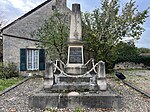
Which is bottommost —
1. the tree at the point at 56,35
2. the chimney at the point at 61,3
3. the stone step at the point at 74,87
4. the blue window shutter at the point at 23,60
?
the stone step at the point at 74,87

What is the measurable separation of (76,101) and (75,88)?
0.75m

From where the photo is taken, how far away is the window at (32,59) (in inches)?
604

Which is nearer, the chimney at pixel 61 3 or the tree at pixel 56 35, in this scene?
the tree at pixel 56 35

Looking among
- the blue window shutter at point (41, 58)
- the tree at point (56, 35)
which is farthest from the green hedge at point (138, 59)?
the tree at point (56, 35)

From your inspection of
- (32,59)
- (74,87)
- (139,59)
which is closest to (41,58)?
(32,59)

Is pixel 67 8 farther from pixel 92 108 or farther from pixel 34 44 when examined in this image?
pixel 92 108

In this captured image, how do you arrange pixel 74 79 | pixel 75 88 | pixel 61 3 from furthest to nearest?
pixel 61 3 → pixel 74 79 → pixel 75 88

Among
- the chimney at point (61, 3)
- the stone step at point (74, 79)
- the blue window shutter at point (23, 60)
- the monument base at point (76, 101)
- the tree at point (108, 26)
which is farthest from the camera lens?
the chimney at point (61, 3)

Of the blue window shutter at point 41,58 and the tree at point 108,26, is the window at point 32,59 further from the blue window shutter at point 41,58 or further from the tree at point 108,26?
the tree at point 108,26

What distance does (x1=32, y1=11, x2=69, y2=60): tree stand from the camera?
12.8m

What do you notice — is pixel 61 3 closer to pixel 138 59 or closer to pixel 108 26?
pixel 108 26

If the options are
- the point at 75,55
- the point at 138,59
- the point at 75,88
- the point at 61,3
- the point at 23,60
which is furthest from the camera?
the point at 138,59

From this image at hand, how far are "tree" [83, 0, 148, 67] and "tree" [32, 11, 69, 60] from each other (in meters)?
1.28

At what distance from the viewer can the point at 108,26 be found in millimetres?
12492
